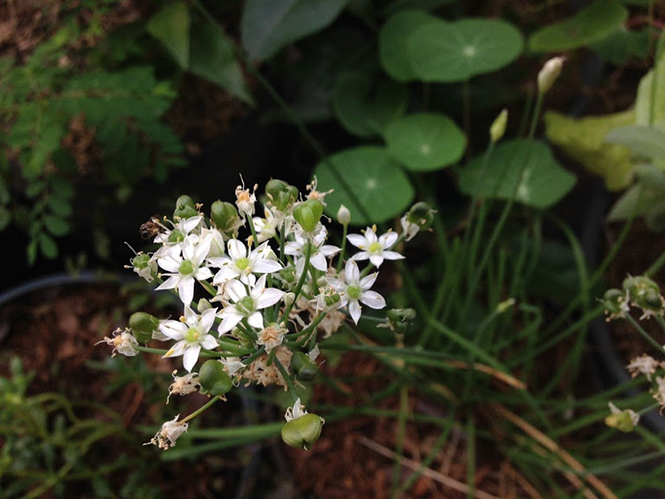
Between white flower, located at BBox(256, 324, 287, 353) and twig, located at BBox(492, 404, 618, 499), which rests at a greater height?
white flower, located at BBox(256, 324, 287, 353)

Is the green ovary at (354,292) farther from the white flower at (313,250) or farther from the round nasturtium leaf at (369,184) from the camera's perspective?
the round nasturtium leaf at (369,184)

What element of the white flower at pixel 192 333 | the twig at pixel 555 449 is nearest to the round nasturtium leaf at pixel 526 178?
the twig at pixel 555 449

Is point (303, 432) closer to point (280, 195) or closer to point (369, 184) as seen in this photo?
point (280, 195)

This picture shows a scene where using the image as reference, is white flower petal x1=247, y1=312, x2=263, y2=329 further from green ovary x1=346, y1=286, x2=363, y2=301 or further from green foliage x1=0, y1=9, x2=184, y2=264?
green foliage x1=0, y1=9, x2=184, y2=264

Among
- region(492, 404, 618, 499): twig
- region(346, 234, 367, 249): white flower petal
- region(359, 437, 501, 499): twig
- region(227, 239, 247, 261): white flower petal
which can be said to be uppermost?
region(227, 239, 247, 261): white flower petal

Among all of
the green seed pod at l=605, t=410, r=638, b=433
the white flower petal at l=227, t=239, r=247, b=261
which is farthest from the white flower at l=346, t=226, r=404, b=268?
the green seed pod at l=605, t=410, r=638, b=433

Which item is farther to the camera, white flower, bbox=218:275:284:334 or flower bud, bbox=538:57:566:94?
flower bud, bbox=538:57:566:94

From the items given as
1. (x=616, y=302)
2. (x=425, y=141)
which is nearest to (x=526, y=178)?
(x=425, y=141)
